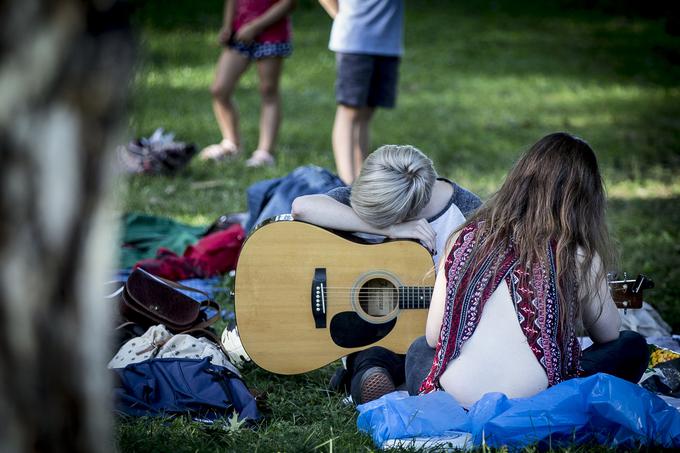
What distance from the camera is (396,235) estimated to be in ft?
13.1

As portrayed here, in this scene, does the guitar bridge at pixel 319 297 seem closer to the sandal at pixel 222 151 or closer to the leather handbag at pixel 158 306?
the leather handbag at pixel 158 306

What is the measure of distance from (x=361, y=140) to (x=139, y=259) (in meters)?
1.92

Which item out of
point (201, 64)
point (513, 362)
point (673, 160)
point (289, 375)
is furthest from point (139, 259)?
point (201, 64)

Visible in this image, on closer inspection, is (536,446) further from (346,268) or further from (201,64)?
(201,64)

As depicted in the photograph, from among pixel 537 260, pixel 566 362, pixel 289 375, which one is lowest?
pixel 289 375

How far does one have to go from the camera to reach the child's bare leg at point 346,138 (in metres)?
6.63

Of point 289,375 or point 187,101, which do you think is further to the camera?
point 187,101

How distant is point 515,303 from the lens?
3.17m

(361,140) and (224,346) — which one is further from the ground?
(361,140)

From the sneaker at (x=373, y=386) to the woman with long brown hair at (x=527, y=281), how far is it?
0.31m

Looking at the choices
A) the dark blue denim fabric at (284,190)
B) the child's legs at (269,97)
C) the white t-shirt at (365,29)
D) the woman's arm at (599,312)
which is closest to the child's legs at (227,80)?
the child's legs at (269,97)

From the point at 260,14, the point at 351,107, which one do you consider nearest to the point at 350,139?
the point at 351,107

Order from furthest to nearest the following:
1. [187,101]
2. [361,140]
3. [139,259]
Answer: [187,101] < [361,140] < [139,259]

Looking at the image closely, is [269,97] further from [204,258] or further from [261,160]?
[204,258]
